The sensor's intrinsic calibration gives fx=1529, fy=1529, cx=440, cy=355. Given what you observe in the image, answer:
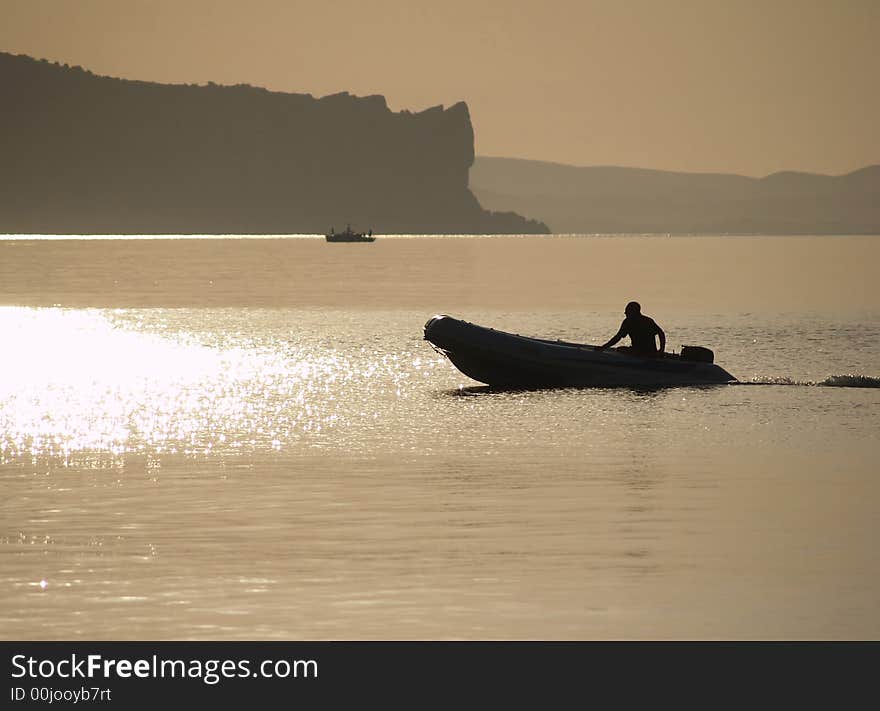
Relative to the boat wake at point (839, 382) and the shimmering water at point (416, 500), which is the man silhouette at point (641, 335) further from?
the boat wake at point (839, 382)

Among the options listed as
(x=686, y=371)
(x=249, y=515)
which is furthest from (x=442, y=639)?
(x=686, y=371)

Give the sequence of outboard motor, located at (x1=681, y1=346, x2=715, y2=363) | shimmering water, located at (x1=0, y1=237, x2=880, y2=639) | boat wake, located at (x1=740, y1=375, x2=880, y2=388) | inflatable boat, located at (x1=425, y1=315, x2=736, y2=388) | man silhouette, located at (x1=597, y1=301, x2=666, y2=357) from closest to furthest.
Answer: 1. shimmering water, located at (x1=0, y1=237, x2=880, y2=639)
2. man silhouette, located at (x1=597, y1=301, x2=666, y2=357)
3. inflatable boat, located at (x1=425, y1=315, x2=736, y2=388)
4. outboard motor, located at (x1=681, y1=346, x2=715, y2=363)
5. boat wake, located at (x1=740, y1=375, x2=880, y2=388)

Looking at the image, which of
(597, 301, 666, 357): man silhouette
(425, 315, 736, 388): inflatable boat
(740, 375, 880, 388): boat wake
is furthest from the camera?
(740, 375, 880, 388): boat wake

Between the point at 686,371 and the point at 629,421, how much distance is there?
5.13m

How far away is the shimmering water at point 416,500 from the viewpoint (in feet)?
42.4

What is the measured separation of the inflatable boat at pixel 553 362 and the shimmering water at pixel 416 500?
0.47m

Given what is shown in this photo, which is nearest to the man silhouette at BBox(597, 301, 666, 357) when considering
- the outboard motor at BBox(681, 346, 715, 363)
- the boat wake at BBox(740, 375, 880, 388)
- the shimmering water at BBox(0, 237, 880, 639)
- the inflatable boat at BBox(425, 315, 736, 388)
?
the inflatable boat at BBox(425, 315, 736, 388)

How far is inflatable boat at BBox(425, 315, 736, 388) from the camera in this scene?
1212 inches

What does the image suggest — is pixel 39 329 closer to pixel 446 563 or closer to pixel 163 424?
pixel 163 424

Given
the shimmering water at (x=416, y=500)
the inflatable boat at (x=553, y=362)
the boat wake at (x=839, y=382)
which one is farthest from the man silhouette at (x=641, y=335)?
the boat wake at (x=839, y=382)

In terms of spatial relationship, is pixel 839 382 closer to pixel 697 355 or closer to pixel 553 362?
pixel 697 355

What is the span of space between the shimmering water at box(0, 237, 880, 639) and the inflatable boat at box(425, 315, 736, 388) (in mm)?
466

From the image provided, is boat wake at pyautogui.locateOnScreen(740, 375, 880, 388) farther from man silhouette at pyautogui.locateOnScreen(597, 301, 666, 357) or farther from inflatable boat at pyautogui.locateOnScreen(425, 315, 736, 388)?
man silhouette at pyautogui.locateOnScreen(597, 301, 666, 357)
